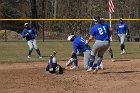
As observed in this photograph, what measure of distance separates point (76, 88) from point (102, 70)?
14.8 ft

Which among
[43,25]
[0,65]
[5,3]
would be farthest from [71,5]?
[0,65]

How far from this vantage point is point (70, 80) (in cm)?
1398

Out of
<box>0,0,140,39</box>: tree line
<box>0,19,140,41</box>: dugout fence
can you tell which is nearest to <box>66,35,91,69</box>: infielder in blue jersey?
<box>0,0,140,39</box>: tree line

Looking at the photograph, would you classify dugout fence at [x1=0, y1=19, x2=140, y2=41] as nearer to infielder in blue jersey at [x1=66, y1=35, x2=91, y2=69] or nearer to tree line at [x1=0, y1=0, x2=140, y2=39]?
tree line at [x1=0, y1=0, x2=140, y2=39]

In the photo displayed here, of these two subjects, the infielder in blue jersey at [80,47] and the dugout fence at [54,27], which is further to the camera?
the dugout fence at [54,27]

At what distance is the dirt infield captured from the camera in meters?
12.2

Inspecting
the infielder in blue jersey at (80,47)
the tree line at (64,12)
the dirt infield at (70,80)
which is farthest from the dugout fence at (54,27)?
the infielder in blue jersey at (80,47)

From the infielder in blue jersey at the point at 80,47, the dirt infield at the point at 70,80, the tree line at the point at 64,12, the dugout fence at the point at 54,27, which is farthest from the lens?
the tree line at the point at 64,12

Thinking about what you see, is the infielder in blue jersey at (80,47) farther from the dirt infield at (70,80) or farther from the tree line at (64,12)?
the tree line at (64,12)

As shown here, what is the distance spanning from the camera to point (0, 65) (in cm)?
1883

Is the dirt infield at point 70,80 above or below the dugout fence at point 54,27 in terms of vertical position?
above

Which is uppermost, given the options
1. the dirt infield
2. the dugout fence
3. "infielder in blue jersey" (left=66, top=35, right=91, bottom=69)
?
"infielder in blue jersey" (left=66, top=35, right=91, bottom=69)

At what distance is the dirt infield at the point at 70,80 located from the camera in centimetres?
1217

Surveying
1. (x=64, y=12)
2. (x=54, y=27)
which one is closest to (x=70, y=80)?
(x=54, y=27)
